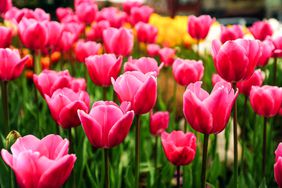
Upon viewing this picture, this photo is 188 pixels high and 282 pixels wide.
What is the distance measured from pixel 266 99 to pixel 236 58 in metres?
0.35

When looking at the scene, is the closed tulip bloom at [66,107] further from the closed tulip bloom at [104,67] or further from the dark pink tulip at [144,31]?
the dark pink tulip at [144,31]

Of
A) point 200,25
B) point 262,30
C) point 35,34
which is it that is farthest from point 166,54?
point 35,34

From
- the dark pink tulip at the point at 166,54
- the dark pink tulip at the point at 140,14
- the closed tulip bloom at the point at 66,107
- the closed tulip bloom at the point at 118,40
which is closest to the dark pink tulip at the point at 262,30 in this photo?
the dark pink tulip at the point at 166,54

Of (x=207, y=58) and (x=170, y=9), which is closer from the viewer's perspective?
(x=207, y=58)

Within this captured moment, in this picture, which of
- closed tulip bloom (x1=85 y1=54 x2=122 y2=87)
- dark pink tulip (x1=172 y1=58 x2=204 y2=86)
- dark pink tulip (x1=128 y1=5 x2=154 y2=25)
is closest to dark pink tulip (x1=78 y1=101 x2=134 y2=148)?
closed tulip bloom (x1=85 y1=54 x2=122 y2=87)

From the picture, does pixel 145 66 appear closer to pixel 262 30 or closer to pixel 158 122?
pixel 158 122

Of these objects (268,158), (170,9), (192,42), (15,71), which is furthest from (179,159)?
(170,9)

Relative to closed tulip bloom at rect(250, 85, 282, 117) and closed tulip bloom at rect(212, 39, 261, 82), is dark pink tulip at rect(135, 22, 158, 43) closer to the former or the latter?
closed tulip bloom at rect(250, 85, 282, 117)

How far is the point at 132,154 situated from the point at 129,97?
109cm

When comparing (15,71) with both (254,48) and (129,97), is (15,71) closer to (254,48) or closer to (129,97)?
(129,97)

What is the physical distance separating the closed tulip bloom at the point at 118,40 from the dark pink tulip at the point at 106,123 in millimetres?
1221

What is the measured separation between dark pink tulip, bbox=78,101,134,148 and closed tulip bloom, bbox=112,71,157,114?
0.48 ft

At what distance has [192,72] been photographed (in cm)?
226

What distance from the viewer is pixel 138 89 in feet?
5.07
